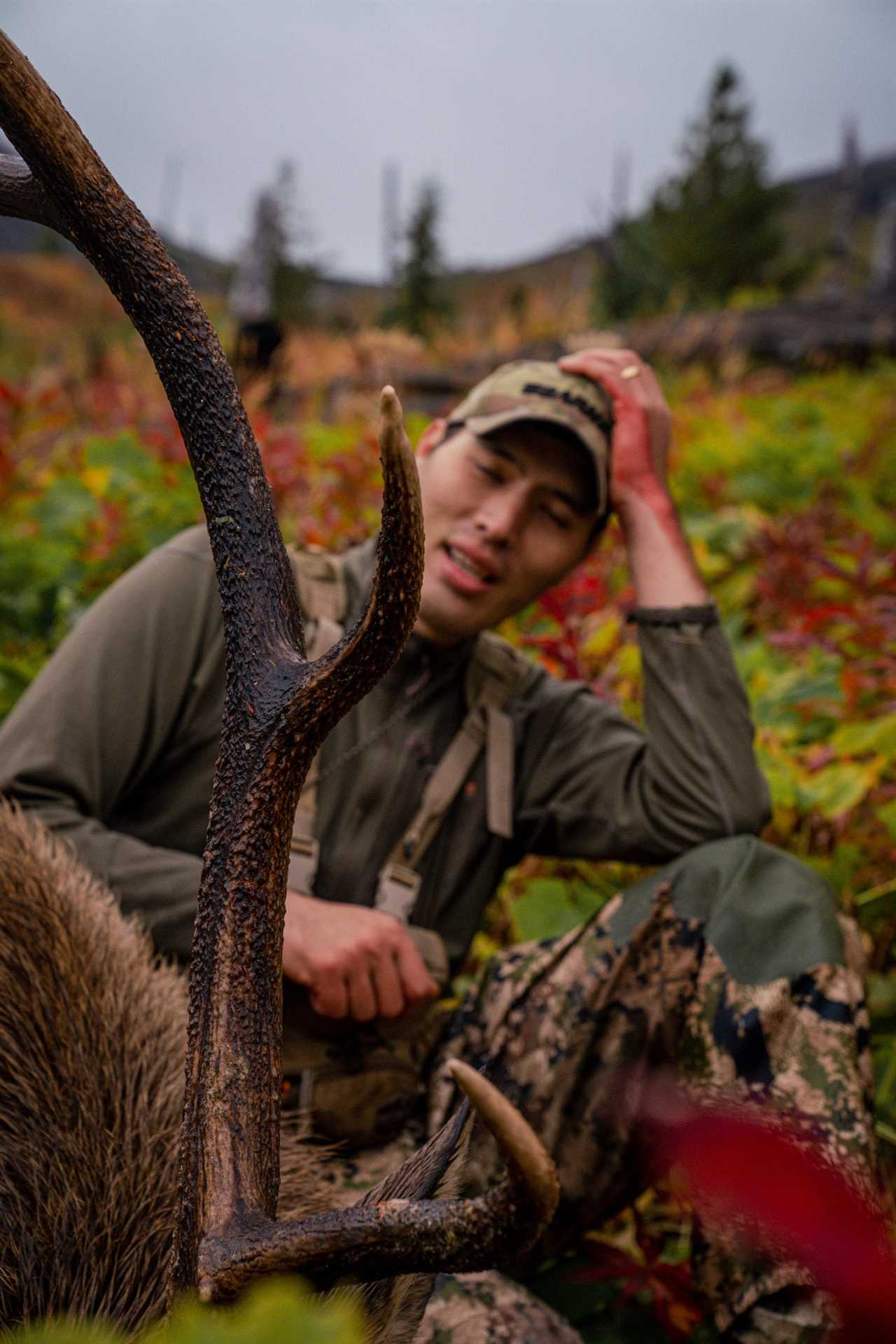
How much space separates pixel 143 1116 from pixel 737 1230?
3.47 feet

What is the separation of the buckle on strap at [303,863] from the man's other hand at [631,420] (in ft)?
3.88

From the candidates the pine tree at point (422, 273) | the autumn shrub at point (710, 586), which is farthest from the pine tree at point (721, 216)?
the autumn shrub at point (710, 586)

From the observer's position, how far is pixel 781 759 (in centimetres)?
303

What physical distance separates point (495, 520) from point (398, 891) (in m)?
0.88

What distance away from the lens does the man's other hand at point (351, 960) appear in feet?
6.26

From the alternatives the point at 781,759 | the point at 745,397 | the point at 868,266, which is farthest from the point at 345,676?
the point at 868,266

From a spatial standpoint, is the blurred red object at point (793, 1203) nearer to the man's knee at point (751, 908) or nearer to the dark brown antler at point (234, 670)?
the man's knee at point (751, 908)

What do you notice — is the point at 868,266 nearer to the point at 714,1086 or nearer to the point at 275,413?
the point at 275,413

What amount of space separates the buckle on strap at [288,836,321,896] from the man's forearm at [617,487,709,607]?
3.41 feet

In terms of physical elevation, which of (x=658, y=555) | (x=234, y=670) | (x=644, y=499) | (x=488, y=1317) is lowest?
(x=488, y=1317)

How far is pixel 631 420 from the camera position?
250 cm

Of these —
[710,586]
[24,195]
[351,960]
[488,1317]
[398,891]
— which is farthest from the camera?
[710,586]

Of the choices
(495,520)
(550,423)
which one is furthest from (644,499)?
(495,520)

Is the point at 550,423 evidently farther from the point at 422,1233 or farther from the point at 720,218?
the point at 720,218
